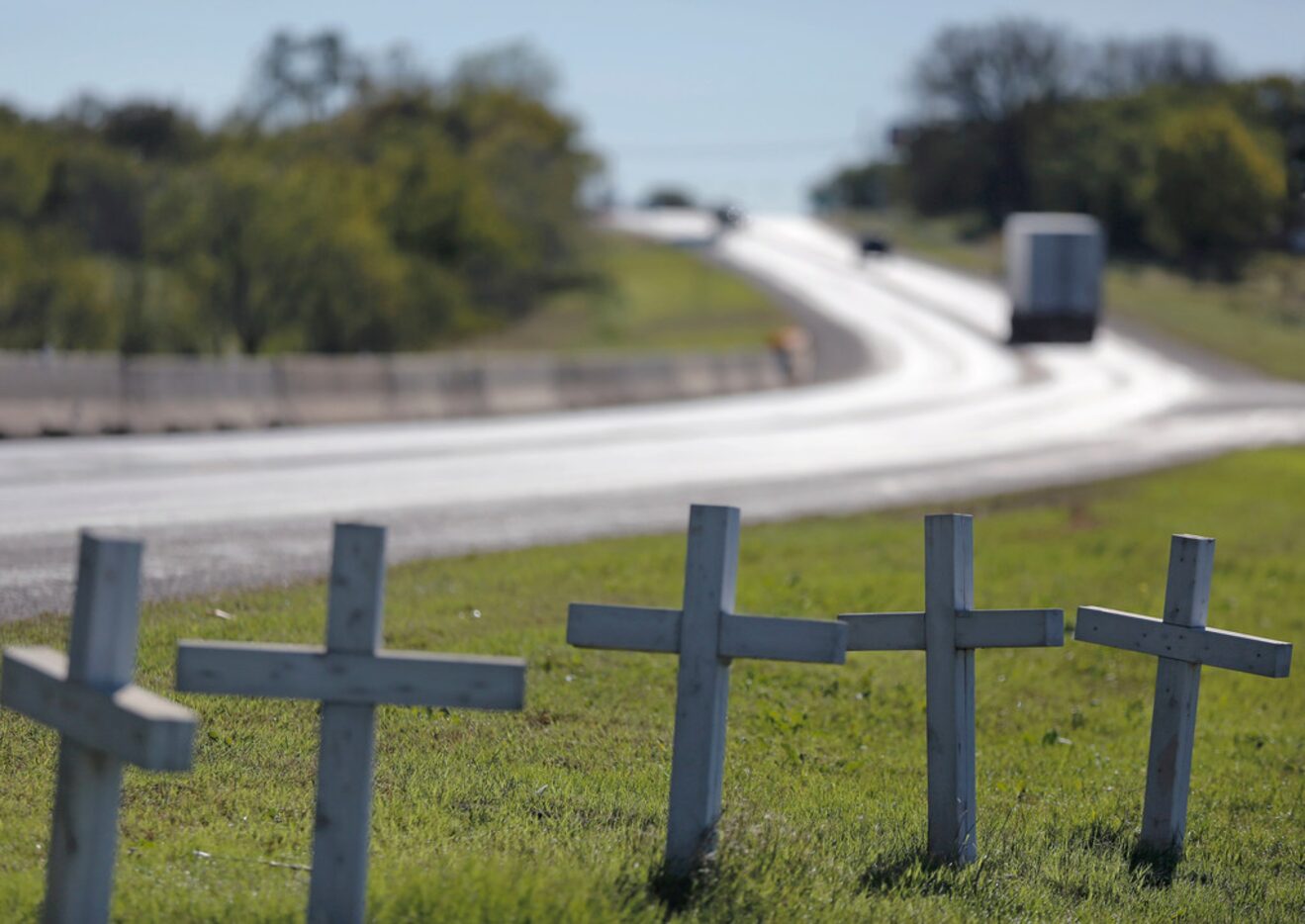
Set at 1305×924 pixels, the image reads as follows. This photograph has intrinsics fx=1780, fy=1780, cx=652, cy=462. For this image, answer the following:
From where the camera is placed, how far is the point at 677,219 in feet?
496

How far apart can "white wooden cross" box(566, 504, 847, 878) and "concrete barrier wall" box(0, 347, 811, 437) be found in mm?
18229

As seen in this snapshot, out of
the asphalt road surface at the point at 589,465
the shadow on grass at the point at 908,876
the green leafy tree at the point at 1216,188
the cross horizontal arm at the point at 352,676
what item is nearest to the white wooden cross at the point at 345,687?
the cross horizontal arm at the point at 352,676

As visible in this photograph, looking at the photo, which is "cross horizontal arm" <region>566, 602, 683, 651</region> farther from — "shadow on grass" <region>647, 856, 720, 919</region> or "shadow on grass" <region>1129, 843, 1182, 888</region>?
"shadow on grass" <region>1129, 843, 1182, 888</region>

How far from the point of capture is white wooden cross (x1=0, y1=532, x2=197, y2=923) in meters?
4.26

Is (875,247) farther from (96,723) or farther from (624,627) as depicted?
(96,723)

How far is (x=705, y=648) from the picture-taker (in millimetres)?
5414

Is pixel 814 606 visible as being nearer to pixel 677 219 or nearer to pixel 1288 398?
pixel 1288 398

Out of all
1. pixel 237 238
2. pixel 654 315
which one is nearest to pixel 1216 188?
pixel 654 315

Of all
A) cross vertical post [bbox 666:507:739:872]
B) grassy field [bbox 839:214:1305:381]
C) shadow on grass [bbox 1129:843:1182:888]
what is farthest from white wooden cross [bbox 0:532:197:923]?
grassy field [bbox 839:214:1305:381]

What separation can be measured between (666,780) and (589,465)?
49.8 feet

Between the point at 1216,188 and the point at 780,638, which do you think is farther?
the point at 1216,188

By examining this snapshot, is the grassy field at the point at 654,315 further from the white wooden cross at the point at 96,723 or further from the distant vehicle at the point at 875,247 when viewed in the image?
the white wooden cross at the point at 96,723

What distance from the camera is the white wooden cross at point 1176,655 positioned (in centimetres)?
684

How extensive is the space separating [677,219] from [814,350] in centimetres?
9578
